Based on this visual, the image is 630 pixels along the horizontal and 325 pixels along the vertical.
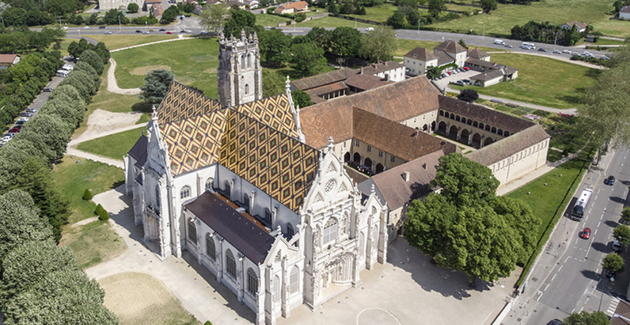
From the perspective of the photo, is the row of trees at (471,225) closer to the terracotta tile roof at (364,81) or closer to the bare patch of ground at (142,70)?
the terracotta tile roof at (364,81)

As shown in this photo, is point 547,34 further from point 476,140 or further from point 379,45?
point 476,140

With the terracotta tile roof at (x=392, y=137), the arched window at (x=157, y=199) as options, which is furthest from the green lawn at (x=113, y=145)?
the terracotta tile roof at (x=392, y=137)

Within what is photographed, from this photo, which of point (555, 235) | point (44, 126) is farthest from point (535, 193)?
point (44, 126)

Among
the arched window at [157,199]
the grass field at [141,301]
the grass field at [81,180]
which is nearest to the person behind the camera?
the grass field at [141,301]

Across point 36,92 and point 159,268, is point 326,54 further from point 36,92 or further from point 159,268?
point 159,268

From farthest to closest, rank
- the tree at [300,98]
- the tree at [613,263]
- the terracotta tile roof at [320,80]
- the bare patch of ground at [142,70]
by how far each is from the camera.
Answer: the bare patch of ground at [142,70] → the terracotta tile roof at [320,80] → the tree at [300,98] → the tree at [613,263]

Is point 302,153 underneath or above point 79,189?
above
